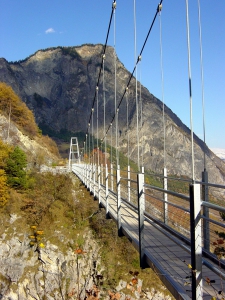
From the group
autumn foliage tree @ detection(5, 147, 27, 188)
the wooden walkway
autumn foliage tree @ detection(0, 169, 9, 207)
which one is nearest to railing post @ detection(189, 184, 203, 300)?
the wooden walkway

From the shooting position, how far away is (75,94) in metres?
94.4

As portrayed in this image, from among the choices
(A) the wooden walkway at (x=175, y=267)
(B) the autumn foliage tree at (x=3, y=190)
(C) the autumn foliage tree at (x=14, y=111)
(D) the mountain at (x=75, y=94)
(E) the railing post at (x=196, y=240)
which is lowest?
(B) the autumn foliage tree at (x=3, y=190)

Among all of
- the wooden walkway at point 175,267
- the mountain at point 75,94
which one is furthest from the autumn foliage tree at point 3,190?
the mountain at point 75,94

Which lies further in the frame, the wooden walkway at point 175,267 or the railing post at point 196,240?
the wooden walkway at point 175,267

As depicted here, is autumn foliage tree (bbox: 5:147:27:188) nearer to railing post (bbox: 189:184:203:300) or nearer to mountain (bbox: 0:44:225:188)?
railing post (bbox: 189:184:203:300)

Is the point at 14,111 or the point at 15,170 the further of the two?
the point at 14,111

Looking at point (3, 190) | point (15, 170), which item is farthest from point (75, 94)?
point (3, 190)

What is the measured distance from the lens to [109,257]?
1703 cm

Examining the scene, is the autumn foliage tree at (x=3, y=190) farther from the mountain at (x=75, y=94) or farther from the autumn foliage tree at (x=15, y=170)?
the mountain at (x=75, y=94)

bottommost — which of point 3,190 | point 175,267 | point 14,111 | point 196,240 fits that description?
point 3,190

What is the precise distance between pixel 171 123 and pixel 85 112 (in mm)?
26709

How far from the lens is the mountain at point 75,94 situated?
81250mm

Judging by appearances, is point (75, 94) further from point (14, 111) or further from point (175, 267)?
point (175, 267)

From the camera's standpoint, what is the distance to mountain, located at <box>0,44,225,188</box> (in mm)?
81250
